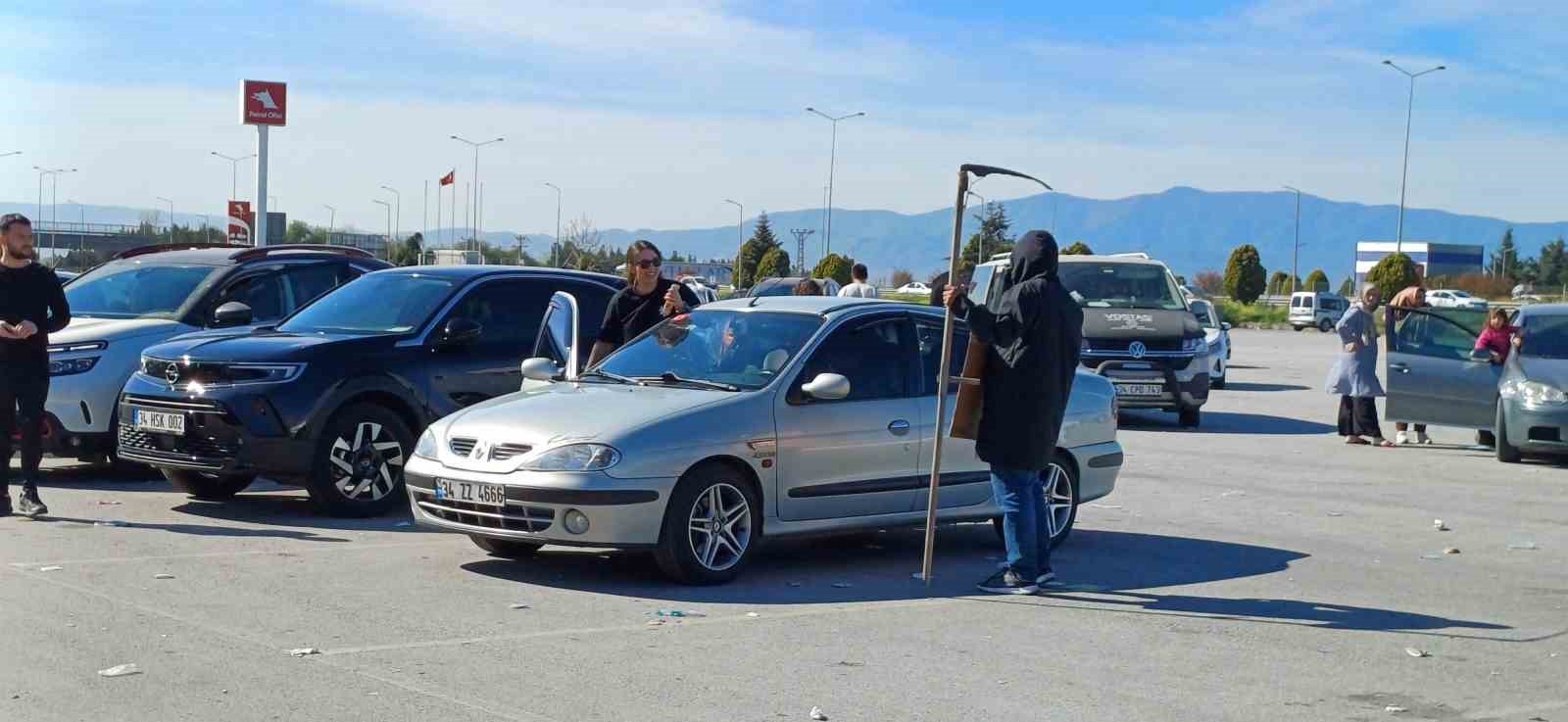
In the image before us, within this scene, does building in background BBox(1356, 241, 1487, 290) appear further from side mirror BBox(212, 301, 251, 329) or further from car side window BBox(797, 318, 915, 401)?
car side window BBox(797, 318, 915, 401)

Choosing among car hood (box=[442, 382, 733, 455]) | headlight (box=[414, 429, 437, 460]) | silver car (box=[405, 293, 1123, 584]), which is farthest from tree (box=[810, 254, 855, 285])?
headlight (box=[414, 429, 437, 460])

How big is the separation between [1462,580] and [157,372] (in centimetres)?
826

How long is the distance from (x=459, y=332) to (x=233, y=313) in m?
2.16

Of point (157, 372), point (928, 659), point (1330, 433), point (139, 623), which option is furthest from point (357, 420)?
point (1330, 433)

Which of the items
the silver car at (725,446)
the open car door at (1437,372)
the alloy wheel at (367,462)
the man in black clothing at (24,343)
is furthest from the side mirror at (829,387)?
the open car door at (1437,372)

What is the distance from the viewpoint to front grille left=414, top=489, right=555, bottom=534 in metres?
8.45

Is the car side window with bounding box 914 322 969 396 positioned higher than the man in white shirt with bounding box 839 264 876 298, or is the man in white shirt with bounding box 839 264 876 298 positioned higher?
the man in white shirt with bounding box 839 264 876 298

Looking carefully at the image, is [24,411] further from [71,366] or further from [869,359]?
[869,359]

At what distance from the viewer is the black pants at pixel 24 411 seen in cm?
1070

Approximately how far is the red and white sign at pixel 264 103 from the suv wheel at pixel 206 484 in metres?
19.6

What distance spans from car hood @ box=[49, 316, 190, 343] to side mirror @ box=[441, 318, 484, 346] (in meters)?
2.67

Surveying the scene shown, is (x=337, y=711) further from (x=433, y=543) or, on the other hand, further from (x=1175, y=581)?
(x=1175, y=581)

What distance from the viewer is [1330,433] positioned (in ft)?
67.6

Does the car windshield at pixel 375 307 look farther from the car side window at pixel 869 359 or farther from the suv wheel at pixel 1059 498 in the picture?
the suv wheel at pixel 1059 498
